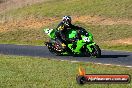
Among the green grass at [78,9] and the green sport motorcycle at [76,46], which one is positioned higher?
the green sport motorcycle at [76,46]

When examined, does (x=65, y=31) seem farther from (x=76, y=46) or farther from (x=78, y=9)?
(x=78, y=9)

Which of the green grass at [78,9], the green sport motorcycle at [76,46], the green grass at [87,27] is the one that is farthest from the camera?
the green grass at [78,9]

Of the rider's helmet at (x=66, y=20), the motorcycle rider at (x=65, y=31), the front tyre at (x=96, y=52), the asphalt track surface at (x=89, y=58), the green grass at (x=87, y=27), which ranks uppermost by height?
the rider's helmet at (x=66, y=20)

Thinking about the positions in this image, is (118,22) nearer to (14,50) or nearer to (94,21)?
(94,21)

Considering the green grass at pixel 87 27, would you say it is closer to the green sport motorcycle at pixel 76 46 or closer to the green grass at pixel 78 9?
the green grass at pixel 78 9

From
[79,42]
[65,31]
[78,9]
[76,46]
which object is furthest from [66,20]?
[78,9]

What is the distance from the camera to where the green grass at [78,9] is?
48812 millimetres

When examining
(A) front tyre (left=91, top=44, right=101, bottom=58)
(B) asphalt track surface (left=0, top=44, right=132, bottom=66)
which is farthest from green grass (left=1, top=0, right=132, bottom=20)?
(A) front tyre (left=91, top=44, right=101, bottom=58)

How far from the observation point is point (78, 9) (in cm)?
5250

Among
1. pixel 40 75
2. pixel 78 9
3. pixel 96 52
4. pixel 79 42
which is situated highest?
pixel 40 75

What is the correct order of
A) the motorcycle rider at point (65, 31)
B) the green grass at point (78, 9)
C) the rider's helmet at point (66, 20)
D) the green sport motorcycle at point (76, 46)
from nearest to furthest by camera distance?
the green sport motorcycle at point (76, 46)
the rider's helmet at point (66, 20)
the motorcycle rider at point (65, 31)
the green grass at point (78, 9)

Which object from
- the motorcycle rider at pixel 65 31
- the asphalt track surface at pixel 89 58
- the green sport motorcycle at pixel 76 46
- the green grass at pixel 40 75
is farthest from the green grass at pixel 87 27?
the green grass at pixel 40 75

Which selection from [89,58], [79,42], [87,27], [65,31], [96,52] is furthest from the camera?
[87,27]

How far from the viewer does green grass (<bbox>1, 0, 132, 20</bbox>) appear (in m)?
48.8
